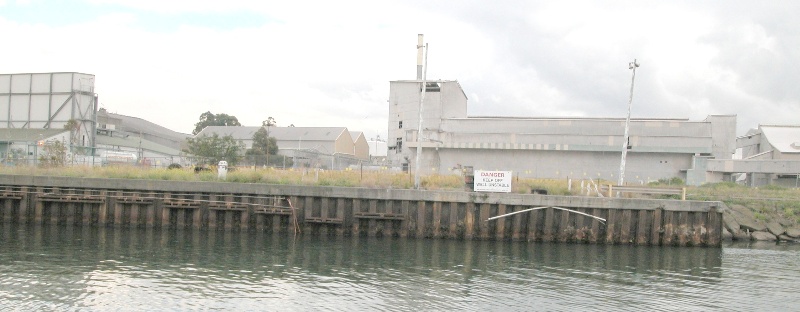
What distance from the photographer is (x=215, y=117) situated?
458ft

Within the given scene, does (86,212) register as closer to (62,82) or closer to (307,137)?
(62,82)

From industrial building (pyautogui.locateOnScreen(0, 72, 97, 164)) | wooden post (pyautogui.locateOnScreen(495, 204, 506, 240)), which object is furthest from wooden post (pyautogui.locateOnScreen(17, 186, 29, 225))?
industrial building (pyautogui.locateOnScreen(0, 72, 97, 164))

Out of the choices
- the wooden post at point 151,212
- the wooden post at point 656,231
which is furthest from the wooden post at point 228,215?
the wooden post at point 656,231

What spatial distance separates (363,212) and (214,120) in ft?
373

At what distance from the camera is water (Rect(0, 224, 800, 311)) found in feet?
60.1

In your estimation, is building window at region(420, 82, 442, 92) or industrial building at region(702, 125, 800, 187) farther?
building window at region(420, 82, 442, 92)

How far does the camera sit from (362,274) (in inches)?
885

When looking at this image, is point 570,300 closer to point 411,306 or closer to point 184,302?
point 411,306

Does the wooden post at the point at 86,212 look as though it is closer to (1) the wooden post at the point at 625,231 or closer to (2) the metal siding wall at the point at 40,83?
(1) the wooden post at the point at 625,231

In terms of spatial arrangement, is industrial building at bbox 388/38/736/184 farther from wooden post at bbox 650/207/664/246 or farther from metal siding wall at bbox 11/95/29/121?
metal siding wall at bbox 11/95/29/121

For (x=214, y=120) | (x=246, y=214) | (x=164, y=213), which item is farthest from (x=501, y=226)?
(x=214, y=120)

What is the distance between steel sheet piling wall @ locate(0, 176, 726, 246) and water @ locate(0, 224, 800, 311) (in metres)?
0.81

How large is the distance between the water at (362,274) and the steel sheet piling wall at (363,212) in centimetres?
81

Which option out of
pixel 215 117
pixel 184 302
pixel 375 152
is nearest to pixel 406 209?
pixel 184 302
